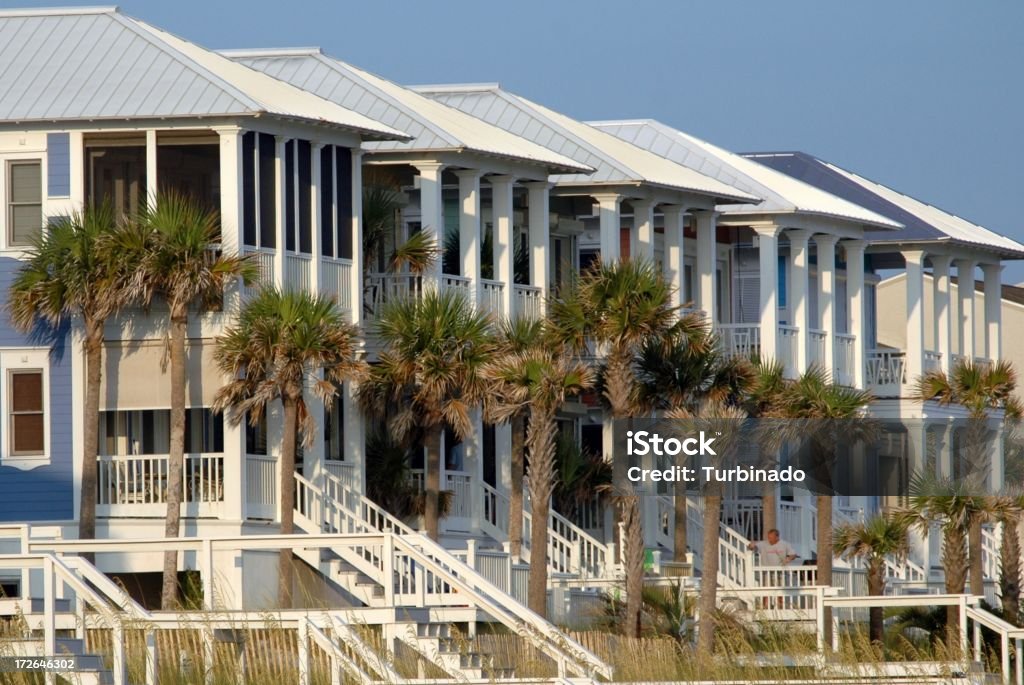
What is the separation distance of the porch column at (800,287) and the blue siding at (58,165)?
1705 centimetres

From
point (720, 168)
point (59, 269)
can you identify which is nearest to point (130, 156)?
point (59, 269)

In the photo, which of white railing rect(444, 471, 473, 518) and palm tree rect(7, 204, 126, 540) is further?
white railing rect(444, 471, 473, 518)

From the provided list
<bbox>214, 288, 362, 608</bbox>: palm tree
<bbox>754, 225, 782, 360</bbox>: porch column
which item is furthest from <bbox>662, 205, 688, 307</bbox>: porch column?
<bbox>214, 288, 362, 608</bbox>: palm tree

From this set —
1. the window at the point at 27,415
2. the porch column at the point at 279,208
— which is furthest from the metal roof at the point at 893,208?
the window at the point at 27,415

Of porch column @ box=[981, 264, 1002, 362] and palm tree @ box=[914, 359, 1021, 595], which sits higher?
porch column @ box=[981, 264, 1002, 362]

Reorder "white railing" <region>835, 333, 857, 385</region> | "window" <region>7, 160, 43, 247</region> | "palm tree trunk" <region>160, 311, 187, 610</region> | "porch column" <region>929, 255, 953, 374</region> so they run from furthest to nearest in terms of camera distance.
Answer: "porch column" <region>929, 255, 953, 374</region> < "white railing" <region>835, 333, 857, 385</region> < "window" <region>7, 160, 43, 247</region> < "palm tree trunk" <region>160, 311, 187, 610</region>

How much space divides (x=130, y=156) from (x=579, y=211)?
1306cm

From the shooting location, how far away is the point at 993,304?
54.4m

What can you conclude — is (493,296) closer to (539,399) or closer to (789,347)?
(539,399)

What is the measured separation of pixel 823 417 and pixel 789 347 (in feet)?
16.5

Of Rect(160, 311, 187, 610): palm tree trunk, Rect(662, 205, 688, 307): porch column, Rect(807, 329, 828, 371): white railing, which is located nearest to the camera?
Rect(160, 311, 187, 610): palm tree trunk

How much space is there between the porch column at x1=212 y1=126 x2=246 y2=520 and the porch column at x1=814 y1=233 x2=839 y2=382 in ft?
55.6

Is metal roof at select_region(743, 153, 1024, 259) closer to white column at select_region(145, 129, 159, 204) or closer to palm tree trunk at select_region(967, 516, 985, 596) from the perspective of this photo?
palm tree trunk at select_region(967, 516, 985, 596)

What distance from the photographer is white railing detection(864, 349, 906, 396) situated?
49812 mm
